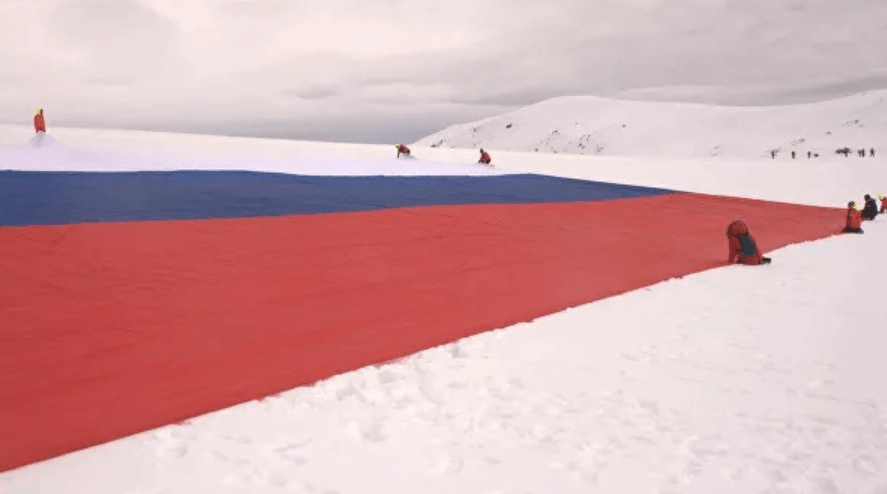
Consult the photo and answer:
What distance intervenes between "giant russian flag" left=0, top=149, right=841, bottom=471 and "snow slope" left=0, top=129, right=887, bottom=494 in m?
0.43

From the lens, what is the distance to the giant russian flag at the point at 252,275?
4.84 metres

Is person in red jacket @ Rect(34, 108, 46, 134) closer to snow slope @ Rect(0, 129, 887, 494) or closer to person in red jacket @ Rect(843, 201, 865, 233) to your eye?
snow slope @ Rect(0, 129, 887, 494)

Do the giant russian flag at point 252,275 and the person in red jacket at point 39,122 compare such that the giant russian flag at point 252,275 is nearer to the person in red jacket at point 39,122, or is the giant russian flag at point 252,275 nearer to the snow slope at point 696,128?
the person in red jacket at point 39,122

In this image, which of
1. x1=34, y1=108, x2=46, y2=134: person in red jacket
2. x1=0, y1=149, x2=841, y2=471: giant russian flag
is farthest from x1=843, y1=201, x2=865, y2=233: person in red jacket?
x1=34, y1=108, x2=46, y2=134: person in red jacket

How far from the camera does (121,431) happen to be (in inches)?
163

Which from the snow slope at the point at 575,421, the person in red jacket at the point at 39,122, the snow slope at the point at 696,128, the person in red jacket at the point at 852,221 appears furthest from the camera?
the snow slope at the point at 696,128

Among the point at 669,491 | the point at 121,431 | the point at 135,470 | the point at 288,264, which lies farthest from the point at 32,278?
the point at 669,491

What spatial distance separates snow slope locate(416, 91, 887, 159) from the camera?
9169 cm

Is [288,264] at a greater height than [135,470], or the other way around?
[288,264]

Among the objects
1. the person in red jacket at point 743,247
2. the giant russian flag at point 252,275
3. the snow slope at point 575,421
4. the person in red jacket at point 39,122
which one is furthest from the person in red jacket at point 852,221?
the person in red jacket at point 39,122

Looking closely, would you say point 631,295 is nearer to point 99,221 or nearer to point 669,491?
point 669,491

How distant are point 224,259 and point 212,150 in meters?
21.7

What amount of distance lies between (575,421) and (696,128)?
119 metres

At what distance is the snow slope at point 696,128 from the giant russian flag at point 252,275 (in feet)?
227
